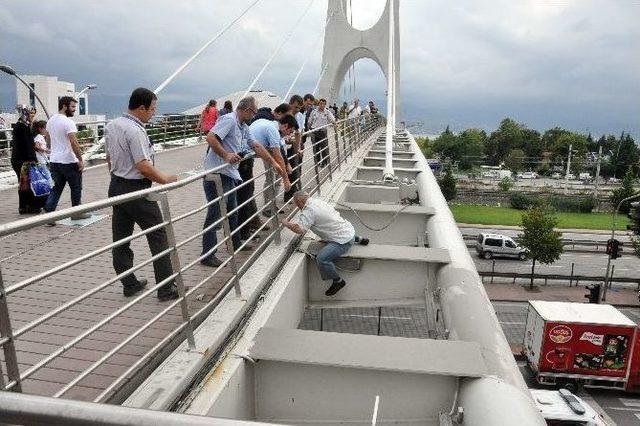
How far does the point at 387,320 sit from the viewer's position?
2188cm

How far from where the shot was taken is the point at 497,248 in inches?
1388

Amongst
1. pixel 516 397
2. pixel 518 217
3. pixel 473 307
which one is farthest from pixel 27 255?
pixel 518 217

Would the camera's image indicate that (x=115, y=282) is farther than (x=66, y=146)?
No

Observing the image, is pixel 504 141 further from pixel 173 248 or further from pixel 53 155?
pixel 173 248

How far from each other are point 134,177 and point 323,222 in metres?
1.98

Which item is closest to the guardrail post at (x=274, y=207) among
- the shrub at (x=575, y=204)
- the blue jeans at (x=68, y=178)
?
the blue jeans at (x=68, y=178)

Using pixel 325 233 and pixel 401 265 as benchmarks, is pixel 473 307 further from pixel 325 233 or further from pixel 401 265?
pixel 325 233

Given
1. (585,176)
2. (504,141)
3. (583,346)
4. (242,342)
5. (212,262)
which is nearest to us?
(242,342)

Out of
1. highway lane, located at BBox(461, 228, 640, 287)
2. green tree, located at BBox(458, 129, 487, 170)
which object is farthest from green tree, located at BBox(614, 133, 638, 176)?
highway lane, located at BBox(461, 228, 640, 287)

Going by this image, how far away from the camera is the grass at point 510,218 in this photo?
5231 cm

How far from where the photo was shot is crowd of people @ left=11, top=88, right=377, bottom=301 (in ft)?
12.5

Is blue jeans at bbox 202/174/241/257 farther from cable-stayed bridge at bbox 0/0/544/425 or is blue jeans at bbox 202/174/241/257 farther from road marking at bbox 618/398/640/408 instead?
road marking at bbox 618/398/640/408

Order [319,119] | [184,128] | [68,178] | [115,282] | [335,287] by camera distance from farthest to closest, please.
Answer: [184,128] → [319,119] → [68,178] → [335,287] → [115,282]

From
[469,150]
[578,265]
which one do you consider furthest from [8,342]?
[469,150]
